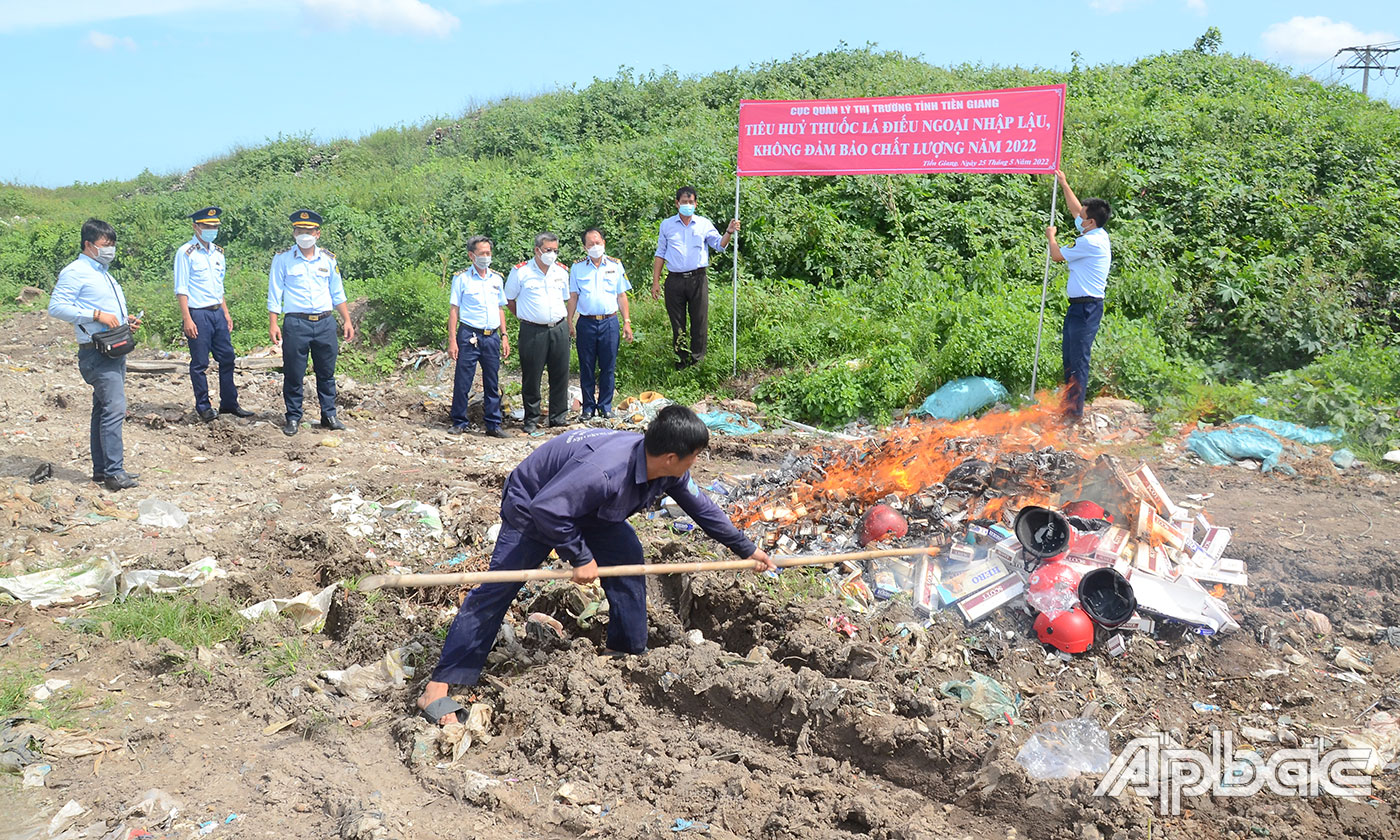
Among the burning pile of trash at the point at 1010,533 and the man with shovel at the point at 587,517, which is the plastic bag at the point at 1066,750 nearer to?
the burning pile of trash at the point at 1010,533

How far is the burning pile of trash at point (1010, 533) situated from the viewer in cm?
468

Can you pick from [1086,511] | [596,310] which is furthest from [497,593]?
[596,310]

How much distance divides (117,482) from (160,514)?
2.34ft

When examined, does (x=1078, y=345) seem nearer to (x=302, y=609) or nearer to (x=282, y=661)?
(x=302, y=609)

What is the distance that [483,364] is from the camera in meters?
8.88

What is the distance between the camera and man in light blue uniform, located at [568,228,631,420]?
29.4 feet

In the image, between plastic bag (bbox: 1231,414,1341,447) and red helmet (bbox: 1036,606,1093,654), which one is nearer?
red helmet (bbox: 1036,606,1093,654)

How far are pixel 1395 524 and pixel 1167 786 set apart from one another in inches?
139

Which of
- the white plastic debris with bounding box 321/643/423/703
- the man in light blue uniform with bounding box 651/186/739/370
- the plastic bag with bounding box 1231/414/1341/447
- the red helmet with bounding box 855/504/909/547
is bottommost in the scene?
the white plastic debris with bounding box 321/643/423/703

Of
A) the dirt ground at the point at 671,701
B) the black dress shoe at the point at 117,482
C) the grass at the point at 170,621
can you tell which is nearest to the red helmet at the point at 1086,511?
the dirt ground at the point at 671,701

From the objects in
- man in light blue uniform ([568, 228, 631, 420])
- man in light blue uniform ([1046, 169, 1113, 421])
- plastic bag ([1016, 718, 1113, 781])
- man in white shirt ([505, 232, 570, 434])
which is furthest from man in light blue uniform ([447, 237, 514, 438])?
plastic bag ([1016, 718, 1113, 781])

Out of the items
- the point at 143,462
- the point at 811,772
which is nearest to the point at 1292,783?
the point at 811,772

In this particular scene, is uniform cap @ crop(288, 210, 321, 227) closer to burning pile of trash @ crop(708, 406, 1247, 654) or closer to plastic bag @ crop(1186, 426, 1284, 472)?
burning pile of trash @ crop(708, 406, 1247, 654)

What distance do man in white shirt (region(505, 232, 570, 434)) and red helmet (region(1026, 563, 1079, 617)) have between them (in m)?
5.26
